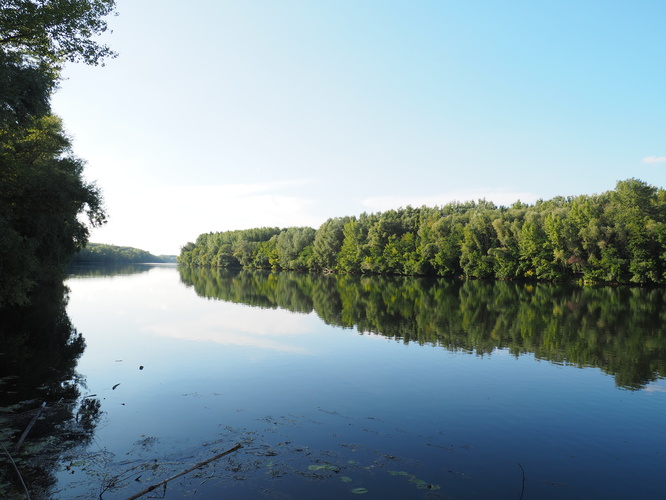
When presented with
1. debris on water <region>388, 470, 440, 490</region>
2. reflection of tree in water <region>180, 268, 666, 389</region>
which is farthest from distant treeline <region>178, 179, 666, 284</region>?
debris on water <region>388, 470, 440, 490</region>

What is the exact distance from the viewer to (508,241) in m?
91.0

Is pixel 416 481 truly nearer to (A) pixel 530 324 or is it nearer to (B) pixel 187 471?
(B) pixel 187 471

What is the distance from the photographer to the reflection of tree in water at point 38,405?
923cm

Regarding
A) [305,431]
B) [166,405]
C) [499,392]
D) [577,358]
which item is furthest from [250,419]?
[577,358]

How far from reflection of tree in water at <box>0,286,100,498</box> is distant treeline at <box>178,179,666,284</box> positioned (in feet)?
264

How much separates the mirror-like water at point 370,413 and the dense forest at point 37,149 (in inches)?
244

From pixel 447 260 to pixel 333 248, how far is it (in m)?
41.6

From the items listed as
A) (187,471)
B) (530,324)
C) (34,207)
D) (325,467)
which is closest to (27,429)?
(187,471)

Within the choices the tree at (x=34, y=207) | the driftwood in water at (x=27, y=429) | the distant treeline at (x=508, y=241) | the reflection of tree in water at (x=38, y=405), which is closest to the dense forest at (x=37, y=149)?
the tree at (x=34, y=207)

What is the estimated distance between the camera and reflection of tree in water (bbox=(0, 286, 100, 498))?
923cm

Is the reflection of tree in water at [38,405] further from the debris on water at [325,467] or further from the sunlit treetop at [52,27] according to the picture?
the sunlit treetop at [52,27]

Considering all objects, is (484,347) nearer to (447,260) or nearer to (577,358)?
(577,358)

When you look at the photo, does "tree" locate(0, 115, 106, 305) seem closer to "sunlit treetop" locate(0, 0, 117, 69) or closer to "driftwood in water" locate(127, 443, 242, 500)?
"sunlit treetop" locate(0, 0, 117, 69)

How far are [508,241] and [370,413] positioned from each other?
85366 mm
